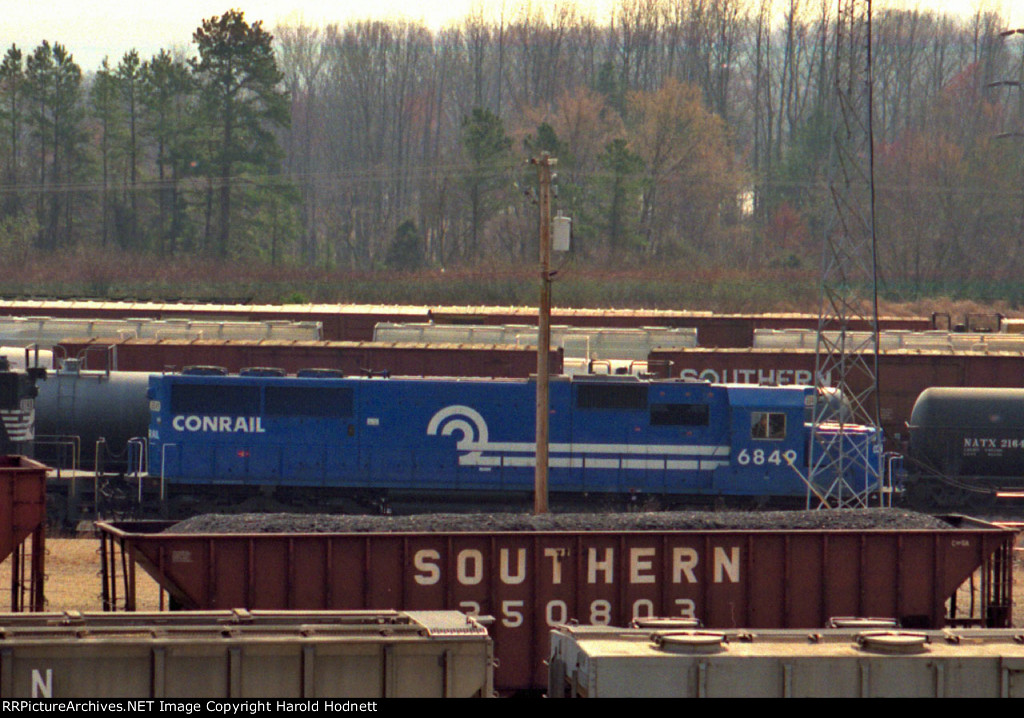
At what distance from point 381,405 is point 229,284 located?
2193 inches

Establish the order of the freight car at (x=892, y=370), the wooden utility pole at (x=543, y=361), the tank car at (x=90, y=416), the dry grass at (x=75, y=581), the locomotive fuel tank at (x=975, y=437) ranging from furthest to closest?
the freight car at (x=892, y=370) < the locomotive fuel tank at (x=975, y=437) < the tank car at (x=90, y=416) < the wooden utility pole at (x=543, y=361) < the dry grass at (x=75, y=581)

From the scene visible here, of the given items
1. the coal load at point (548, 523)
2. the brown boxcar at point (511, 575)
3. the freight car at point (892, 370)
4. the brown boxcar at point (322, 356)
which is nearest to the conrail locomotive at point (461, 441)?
the freight car at point (892, 370)

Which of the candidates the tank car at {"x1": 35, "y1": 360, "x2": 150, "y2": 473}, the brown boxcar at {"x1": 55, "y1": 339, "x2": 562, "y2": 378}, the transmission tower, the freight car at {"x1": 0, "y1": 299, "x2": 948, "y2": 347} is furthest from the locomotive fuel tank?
the tank car at {"x1": 35, "y1": 360, "x2": 150, "y2": 473}

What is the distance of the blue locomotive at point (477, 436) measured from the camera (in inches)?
990

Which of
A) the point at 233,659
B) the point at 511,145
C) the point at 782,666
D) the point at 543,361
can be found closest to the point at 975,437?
the point at 543,361

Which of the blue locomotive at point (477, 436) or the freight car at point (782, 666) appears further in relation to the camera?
the blue locomotive at point (477, 436)

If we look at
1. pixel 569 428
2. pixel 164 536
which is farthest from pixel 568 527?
pixel 569 428

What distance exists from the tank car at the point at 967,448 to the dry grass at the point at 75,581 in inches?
717

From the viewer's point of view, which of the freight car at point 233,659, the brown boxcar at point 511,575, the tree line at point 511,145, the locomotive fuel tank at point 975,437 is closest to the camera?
the freight car at point 233,659

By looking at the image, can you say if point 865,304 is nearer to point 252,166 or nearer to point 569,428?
point 252,166

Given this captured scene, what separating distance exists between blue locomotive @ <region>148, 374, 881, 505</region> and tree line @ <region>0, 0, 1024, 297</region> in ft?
130

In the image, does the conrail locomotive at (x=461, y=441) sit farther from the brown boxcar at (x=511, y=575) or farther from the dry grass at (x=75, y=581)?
the brown boxcar at (x=511, y=575)

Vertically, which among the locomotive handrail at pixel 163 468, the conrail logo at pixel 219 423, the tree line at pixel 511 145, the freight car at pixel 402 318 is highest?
the tree line at pixel 511 145

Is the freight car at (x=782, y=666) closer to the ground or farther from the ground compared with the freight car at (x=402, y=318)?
closer to the ground
